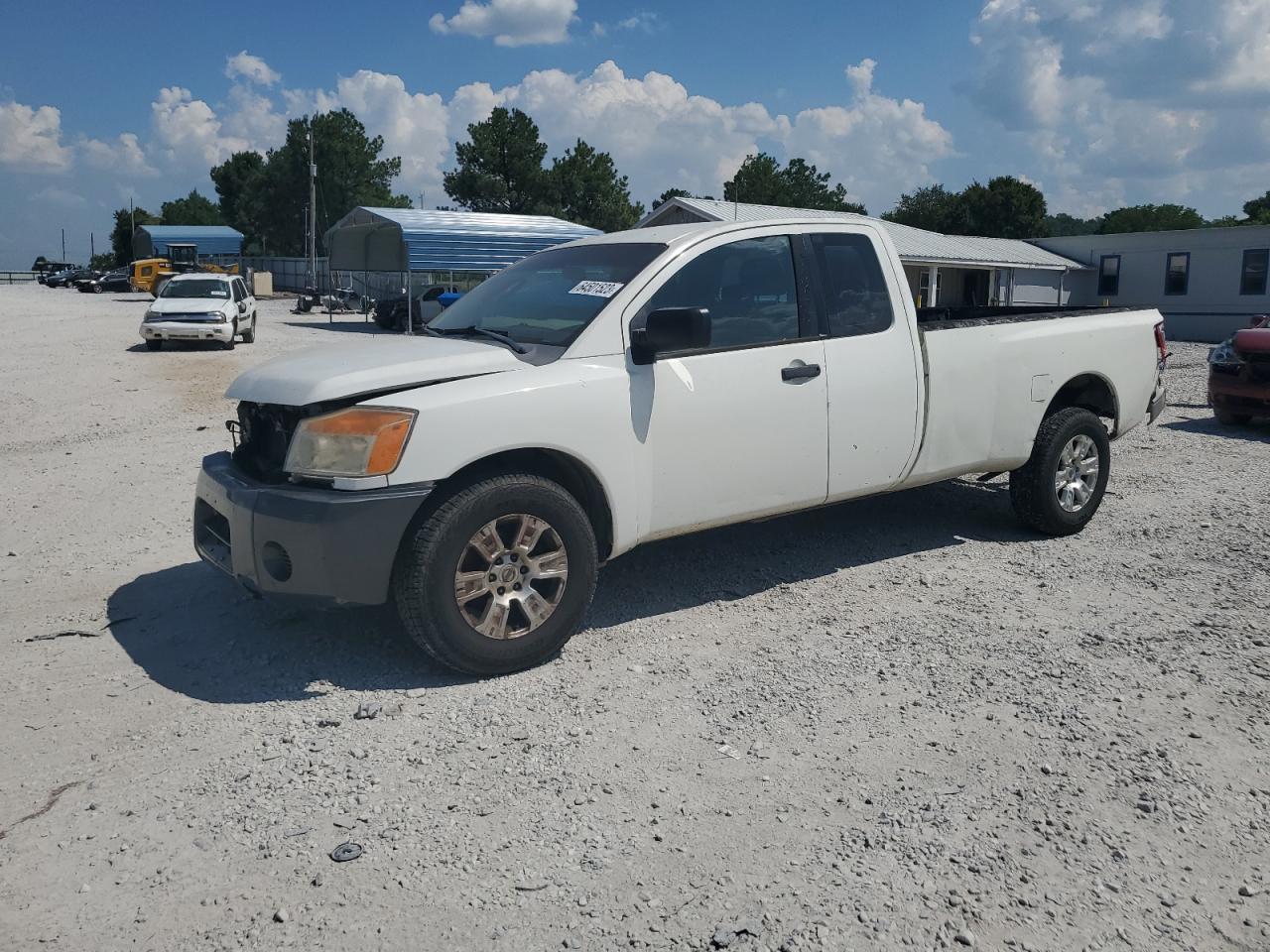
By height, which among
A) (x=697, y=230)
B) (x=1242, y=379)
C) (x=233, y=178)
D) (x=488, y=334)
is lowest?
(x=1242, y=379)

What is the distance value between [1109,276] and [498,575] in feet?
136

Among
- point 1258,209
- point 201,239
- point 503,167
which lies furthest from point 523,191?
point 1258,209

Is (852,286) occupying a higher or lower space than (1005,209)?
lower

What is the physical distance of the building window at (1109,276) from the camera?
4016 centimetres

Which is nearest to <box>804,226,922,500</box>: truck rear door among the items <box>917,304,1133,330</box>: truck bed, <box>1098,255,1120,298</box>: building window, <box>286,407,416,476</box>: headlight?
<box>917,304,1133,330</box>: truck bed

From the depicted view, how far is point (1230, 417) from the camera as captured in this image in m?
11.9

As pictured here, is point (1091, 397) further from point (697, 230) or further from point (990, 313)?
point (697, 230)

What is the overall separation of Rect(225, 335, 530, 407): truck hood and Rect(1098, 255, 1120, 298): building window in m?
40.4

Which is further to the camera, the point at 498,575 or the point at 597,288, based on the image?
the point at 597,288

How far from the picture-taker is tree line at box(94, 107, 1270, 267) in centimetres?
6956

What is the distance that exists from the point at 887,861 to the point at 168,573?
173 inches

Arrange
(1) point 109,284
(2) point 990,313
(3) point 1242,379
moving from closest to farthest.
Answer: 1. (2) point 990,313
2. (3) point 1242,379
3. (1) point 109,284

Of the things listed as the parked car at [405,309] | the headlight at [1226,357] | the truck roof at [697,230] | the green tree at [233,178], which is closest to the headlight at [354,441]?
Result: the truck roof at [697,230]

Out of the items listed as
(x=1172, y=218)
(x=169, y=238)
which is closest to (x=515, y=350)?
(x=169, y=238)
